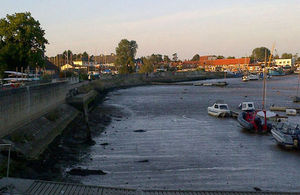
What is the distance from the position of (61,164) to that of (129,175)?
17.4 ft

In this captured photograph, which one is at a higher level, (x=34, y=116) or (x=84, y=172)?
(x=34, y=116)

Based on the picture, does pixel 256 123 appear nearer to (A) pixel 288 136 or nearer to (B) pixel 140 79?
(A) pixel 288 136

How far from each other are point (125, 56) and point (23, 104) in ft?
424

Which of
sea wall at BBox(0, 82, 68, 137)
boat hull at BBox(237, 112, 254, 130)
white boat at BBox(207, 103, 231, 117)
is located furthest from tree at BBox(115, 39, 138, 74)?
boat hull at BBox(237, 112, 254, 130)

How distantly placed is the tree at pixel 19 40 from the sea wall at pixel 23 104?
35.2ft

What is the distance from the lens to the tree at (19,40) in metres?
50.5

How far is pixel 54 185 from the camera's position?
16.1m

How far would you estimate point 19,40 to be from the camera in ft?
169

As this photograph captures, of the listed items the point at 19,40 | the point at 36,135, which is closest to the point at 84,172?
the point at 36,135

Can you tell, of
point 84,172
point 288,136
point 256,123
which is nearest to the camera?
point 84,172

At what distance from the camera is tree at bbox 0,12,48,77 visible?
1987 inches

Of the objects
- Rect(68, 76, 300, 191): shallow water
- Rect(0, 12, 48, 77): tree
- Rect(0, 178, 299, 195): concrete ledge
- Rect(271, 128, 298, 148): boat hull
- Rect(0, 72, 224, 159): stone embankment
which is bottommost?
Rect(68, 76, 300, 191): shallow water

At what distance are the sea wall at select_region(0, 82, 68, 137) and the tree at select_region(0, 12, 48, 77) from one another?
1074 centimetres

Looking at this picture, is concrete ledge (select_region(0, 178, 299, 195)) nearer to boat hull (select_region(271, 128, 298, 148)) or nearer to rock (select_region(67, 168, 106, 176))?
rock (select_region(67, 168, 106, 176))
